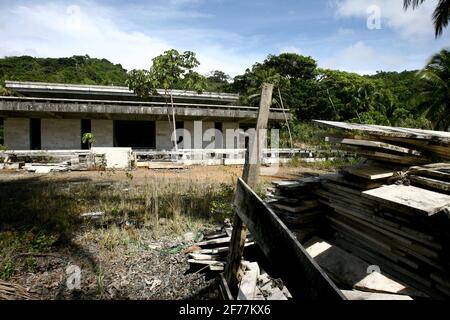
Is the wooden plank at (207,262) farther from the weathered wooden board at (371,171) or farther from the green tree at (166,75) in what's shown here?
the green tree at (166,75)

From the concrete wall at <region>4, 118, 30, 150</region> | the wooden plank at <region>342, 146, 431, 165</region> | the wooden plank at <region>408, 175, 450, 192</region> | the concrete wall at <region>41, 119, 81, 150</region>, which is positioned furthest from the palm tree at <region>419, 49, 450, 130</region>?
the concrete wall at <region>4, 118, 30, 150</region>

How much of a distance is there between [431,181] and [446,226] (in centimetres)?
68

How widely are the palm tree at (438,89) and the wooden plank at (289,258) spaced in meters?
28.0

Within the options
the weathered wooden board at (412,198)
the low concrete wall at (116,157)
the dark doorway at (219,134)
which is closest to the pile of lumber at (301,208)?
the weathered wooden board at (412,198)

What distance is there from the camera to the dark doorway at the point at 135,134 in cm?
2464

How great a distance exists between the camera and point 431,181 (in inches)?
155

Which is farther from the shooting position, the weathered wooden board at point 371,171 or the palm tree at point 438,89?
the palm tree at point 438,89

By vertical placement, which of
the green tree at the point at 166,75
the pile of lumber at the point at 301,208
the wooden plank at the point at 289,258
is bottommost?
the pile of lumber at the point at 301,208

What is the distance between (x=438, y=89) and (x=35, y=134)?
29616 mm

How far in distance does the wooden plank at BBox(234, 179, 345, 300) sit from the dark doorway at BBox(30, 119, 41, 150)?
78.7 ft

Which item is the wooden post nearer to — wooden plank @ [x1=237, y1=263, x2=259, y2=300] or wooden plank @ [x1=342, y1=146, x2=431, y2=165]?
wooden plank @ [x1=237, y1=263, x2=259, y2=300]

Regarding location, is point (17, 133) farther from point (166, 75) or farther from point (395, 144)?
point (395, 144)

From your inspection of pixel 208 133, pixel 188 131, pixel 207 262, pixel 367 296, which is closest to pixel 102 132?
pixel 188 131
